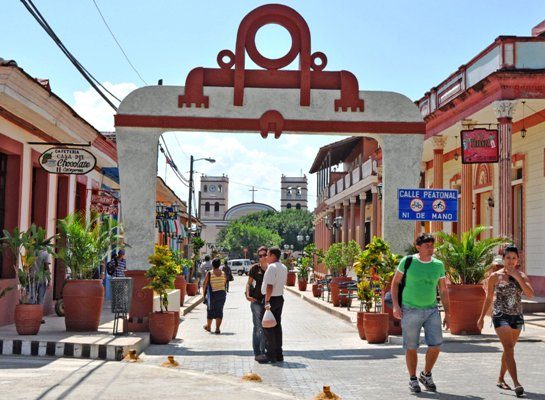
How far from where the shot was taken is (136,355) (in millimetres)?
11773

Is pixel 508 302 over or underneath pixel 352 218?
underneath

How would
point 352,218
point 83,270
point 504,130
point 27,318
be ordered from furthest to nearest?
point 352,218 < point 504,130 < point 83,270 < point 27,318

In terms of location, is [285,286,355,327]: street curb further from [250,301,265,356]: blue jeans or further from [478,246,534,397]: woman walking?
[478,246,534,397]: woman walking

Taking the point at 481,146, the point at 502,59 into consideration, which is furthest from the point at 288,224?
the point at 502,59

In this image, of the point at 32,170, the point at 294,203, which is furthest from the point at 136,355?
the point at 294,203

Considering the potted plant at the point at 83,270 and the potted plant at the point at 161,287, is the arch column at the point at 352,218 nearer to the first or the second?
the potted plant at the point at 83,270

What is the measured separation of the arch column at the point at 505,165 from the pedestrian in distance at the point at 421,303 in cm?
1165

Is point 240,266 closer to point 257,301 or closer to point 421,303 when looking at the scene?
point 257,301

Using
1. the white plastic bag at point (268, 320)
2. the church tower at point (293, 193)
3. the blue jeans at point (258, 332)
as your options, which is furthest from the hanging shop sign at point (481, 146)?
the church tower at point (293, 193)

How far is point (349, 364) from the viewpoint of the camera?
11398mm

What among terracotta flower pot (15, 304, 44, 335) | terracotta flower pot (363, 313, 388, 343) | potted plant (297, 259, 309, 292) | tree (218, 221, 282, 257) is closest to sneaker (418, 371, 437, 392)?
terracotta flower pot (363, 313, 388, 343)

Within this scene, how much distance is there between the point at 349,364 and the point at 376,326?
8.96 feet

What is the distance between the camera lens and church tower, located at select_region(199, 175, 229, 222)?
149250 millimetres

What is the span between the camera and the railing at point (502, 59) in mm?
20406
